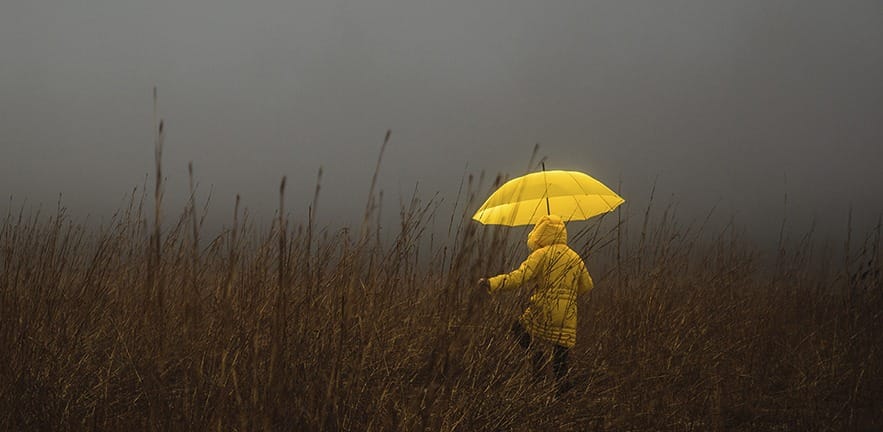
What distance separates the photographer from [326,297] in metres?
1.95

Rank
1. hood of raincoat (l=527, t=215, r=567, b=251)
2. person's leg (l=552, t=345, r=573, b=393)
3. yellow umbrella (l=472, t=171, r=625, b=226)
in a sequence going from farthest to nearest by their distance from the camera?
1. yellow umbrella (l=472, t=171, r=625, b=226)
2. hood of raincoat (l=527, t=215, r=567, b=251)
3. person's leg (l=552, t=345, r=573, b=393)

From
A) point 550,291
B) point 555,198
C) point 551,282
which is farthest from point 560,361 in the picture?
point 555,198

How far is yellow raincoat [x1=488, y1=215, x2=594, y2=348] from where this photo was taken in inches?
85.4

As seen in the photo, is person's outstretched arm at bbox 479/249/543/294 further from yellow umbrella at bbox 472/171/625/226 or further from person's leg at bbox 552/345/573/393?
yellow umbrella at bbox 472/171/625/226

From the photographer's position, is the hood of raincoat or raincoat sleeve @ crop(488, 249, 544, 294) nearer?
raincoat sleeve @ crop(488, 249, 544, 294)

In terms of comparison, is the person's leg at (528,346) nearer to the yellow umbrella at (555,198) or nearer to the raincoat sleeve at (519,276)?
the raincoat sleeve at (519,276)

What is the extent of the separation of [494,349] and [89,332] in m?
2.02

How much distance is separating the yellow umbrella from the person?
37 cm

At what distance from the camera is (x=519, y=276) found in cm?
223

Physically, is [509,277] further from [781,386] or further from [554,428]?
[781,386]

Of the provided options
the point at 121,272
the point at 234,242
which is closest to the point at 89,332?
the point at 121,272

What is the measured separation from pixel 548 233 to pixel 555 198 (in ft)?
2.33

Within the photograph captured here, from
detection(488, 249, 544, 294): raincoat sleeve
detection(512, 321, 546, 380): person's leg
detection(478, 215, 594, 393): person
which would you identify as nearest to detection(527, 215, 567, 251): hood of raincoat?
detection(478, 215, 594, 393): person

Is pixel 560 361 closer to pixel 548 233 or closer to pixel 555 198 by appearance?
pixel 548 233
